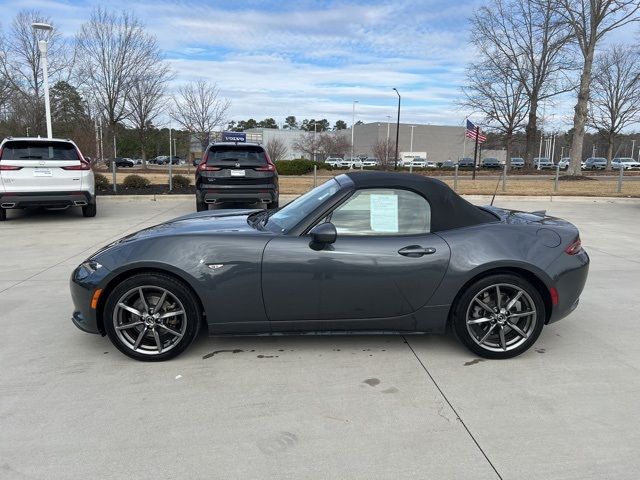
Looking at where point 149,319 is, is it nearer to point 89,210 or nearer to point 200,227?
point 200,227

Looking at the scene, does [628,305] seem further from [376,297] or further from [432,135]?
[432,135]

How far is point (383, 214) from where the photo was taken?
375cm

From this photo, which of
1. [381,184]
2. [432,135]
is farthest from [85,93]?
[432,135]

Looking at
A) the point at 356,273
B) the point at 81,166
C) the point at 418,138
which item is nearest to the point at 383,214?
the point at 356,273

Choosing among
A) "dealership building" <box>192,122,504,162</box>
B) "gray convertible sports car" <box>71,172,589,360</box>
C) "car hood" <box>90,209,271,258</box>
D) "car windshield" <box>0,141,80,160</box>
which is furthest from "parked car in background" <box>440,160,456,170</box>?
"gray convertible sports car" <box>71,172,589,360</box>

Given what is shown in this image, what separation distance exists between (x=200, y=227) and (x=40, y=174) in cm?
744

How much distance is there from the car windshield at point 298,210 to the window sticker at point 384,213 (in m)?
0.33

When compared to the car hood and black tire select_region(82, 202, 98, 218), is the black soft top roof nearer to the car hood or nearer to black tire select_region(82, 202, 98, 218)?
the car hood

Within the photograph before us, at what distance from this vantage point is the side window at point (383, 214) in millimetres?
3693

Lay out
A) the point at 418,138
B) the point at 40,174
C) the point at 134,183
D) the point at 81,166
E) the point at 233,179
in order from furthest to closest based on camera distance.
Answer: the point at 418,138 < the point at 134,183 < the point at 233,179 < the point at 81,166 < the point at 40,174

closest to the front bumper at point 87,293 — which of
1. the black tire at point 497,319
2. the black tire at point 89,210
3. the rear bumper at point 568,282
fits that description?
the black tire at point 497,319

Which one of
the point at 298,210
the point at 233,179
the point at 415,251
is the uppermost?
the point at 298,210

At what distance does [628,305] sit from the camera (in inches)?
203

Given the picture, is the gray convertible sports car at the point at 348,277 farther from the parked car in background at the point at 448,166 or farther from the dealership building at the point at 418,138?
the dealership building at the point at 418,138
